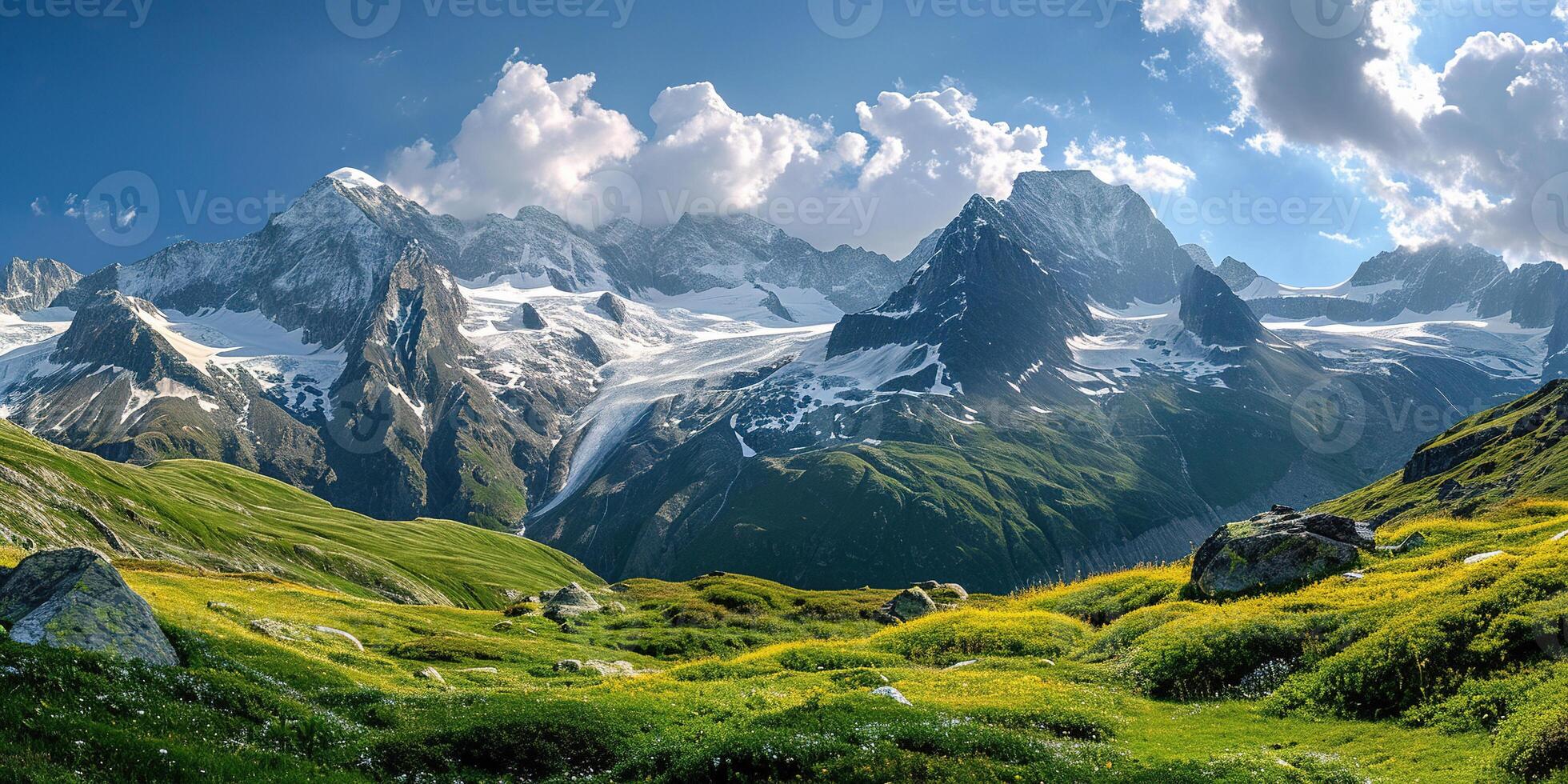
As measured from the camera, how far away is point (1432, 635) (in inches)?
1093

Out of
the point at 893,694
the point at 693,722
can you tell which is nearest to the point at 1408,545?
the point at 893,694

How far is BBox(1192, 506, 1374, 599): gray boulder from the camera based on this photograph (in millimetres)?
42031

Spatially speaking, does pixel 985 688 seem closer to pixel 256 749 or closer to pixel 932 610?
pixel 256 749

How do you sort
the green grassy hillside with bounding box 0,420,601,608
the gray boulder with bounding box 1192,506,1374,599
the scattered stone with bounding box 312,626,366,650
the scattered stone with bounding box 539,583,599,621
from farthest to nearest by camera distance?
1. the green grassy hillside with bounding box 0,420,601,608
2. the scattered stone with bounding box 539,583,599,621
3. the scattered stone with bounding box 312,626,366,650
4. the gray boulder with bounding box 1192,506,1374,599

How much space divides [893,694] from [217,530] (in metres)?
139

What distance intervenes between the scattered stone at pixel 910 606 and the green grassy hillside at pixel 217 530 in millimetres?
85148

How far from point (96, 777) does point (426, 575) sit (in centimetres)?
15381

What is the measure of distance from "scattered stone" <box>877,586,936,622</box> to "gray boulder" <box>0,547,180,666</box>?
51975mm

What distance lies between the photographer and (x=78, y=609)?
24.6m

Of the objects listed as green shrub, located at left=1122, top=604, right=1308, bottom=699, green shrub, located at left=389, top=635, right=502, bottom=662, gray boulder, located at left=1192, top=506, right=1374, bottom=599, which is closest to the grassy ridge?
green shrub, located at left=1122, top=604, right=1308, bottom=699

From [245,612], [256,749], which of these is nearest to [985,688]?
[256,749]

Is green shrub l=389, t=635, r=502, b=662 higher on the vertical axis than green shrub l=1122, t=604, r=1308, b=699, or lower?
lower

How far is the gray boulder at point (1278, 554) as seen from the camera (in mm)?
42031

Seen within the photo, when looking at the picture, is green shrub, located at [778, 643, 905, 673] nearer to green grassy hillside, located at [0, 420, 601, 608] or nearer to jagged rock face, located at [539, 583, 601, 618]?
jagged rock face, located at [539, 583, 601, 618]
